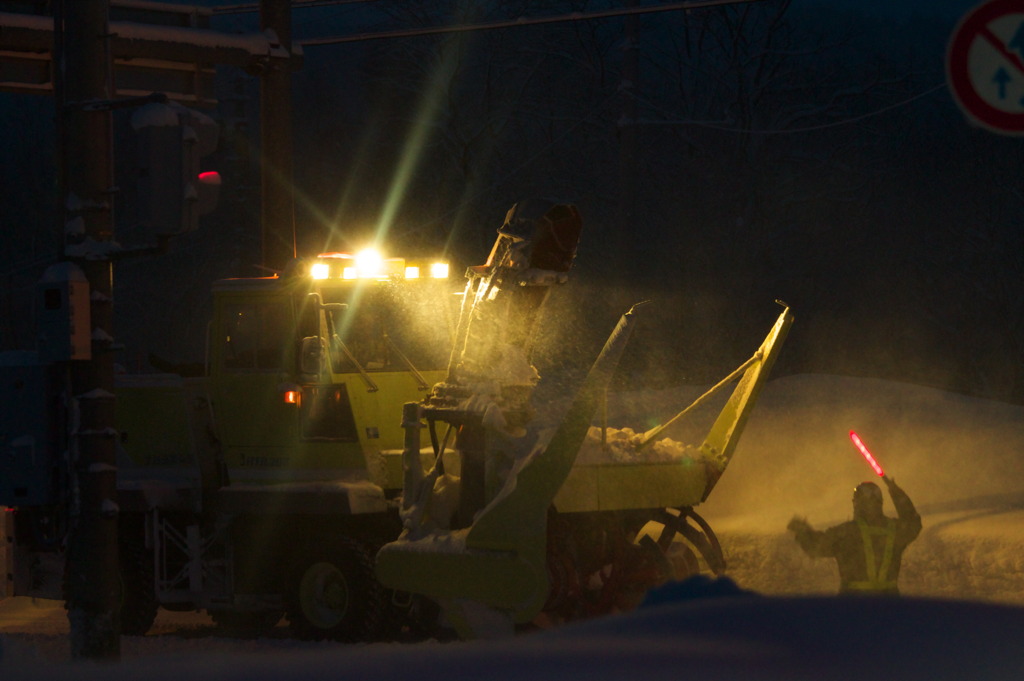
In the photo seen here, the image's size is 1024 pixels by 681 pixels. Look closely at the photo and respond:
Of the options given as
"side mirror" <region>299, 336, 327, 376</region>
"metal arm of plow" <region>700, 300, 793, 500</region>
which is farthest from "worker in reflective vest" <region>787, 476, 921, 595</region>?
"side mirror" <region>299, 336, 327, 376</region>

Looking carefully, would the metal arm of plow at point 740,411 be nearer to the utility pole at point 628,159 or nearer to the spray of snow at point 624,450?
the spray of snow at point 624,450

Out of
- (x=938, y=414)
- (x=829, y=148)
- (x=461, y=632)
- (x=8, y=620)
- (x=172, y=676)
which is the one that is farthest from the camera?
(x=829, y=148)

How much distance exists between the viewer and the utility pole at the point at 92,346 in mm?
8164

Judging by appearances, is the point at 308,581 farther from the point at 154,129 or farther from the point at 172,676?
the point at 172,676

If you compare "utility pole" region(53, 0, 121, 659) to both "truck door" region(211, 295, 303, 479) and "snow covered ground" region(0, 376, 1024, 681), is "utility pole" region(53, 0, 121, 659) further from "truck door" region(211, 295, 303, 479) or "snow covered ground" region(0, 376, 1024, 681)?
"truck door" region(211, 295, 303, 479)

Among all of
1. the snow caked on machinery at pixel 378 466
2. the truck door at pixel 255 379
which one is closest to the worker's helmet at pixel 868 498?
the snow caked on machinery at pixel 378 466

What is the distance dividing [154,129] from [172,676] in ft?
12.9

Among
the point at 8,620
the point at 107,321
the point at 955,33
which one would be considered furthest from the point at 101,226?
the point at 955,33

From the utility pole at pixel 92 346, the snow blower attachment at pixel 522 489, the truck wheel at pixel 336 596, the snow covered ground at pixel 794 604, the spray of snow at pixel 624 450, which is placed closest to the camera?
the snow covered ground at pixel 794 604

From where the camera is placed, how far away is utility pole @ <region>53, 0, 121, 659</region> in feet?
26.8

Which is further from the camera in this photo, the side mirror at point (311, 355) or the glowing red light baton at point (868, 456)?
the side mirror at point (311, 355)

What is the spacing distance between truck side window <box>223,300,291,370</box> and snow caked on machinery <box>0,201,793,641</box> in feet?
0.05

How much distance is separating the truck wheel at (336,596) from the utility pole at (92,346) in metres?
2.73

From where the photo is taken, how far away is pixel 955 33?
11766mm
